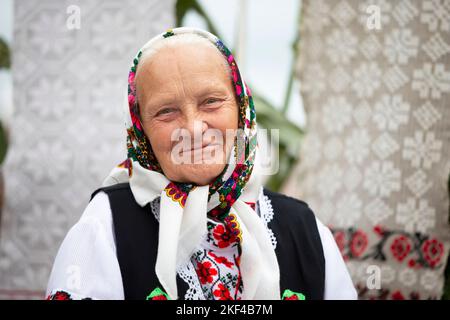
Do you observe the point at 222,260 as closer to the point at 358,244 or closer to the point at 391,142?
the point at 358,244

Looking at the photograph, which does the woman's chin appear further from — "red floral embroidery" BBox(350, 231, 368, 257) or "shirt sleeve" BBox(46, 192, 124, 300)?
"red floral embroidery" BBox(350, 231, 368, 257)

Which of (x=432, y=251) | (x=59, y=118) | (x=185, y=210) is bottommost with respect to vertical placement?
(x=432, y=251)

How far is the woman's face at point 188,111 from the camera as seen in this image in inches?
51.7

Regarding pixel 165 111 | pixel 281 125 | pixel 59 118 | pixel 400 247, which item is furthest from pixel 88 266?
pixel 281 125

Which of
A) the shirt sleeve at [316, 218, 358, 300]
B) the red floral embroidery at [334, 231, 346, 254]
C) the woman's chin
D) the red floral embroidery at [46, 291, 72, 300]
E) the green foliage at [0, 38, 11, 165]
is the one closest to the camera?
the red floral embroidery at [46, 291, 72, 300]

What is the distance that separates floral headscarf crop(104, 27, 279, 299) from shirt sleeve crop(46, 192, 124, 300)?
0.13 m

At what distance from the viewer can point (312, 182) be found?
256 cm

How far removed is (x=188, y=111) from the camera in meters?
1.31

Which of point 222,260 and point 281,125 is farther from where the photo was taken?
point 281,125

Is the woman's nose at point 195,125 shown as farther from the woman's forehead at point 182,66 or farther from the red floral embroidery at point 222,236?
the red floral embroidery at point 222,236

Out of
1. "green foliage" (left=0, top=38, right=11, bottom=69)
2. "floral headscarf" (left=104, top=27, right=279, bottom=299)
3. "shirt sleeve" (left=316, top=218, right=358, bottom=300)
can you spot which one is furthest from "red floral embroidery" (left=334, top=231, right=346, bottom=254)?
"green foliage" (left=0, top=38, right=11, bottom=69)

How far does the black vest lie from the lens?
1.31 m

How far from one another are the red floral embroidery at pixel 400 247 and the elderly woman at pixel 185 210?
936 mm

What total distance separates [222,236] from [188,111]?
338mm
